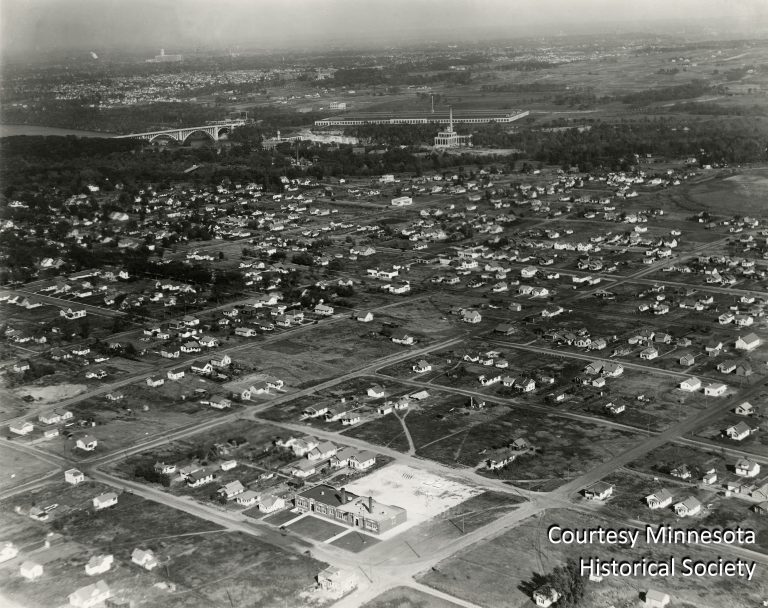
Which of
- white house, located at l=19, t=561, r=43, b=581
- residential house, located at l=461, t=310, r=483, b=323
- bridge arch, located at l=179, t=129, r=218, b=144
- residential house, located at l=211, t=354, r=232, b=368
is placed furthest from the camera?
bridge arch, located at l=179, t=129, r=218, b=144

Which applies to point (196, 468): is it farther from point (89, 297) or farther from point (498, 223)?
point (498, 223)

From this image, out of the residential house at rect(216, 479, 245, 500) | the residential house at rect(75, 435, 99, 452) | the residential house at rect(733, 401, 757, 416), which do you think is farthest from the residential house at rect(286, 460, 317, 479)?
the residential house at rect(733, 401, 757, 416)

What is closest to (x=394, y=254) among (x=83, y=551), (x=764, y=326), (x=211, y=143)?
(x=764, y=326)

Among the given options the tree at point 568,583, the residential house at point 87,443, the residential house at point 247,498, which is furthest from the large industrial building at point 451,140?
the tree at point 568,583

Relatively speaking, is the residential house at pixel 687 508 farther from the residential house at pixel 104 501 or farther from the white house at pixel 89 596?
the residential house at pixel 104 501

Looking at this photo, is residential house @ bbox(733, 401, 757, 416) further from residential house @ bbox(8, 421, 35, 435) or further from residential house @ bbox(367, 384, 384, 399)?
residential house @ bbox(8, 421, 35, 435)

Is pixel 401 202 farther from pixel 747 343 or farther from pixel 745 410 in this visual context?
pixel 745 410

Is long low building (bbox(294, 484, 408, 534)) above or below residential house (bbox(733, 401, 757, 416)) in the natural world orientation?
above
